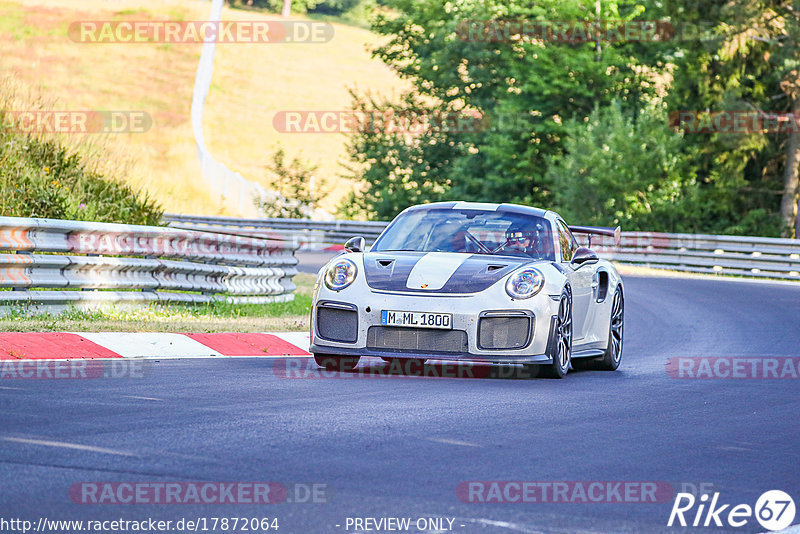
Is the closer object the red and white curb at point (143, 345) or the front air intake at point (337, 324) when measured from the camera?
the front air intake at point (337, 324)

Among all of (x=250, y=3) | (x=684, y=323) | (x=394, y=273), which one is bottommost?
(x=684, y=323)

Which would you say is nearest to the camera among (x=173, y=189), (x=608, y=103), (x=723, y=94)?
(x=723, y=94)

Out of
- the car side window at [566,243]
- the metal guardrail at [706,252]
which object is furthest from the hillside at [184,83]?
the car side window at [566,243]

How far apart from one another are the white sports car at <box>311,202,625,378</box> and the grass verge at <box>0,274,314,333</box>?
92.0 inches

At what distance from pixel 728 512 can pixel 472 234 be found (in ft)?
19.2

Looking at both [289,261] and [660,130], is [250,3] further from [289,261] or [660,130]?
[289,261]

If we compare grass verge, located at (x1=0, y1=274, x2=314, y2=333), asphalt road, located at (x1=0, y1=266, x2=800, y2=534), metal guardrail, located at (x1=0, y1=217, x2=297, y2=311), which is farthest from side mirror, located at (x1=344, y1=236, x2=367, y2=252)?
metal guardrail, located at (x1=0, y1=217, x2=297, y2=311)

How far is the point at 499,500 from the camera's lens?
5.51 meters

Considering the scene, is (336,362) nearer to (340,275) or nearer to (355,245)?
(340,275)

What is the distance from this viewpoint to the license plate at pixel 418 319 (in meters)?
9.75

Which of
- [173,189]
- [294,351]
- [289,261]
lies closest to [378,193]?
[173,189]

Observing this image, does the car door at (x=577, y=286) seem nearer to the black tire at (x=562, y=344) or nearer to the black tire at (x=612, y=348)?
the black tire at (x=562, y=344)

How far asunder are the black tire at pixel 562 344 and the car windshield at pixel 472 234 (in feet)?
1.96

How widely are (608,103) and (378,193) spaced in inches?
384
